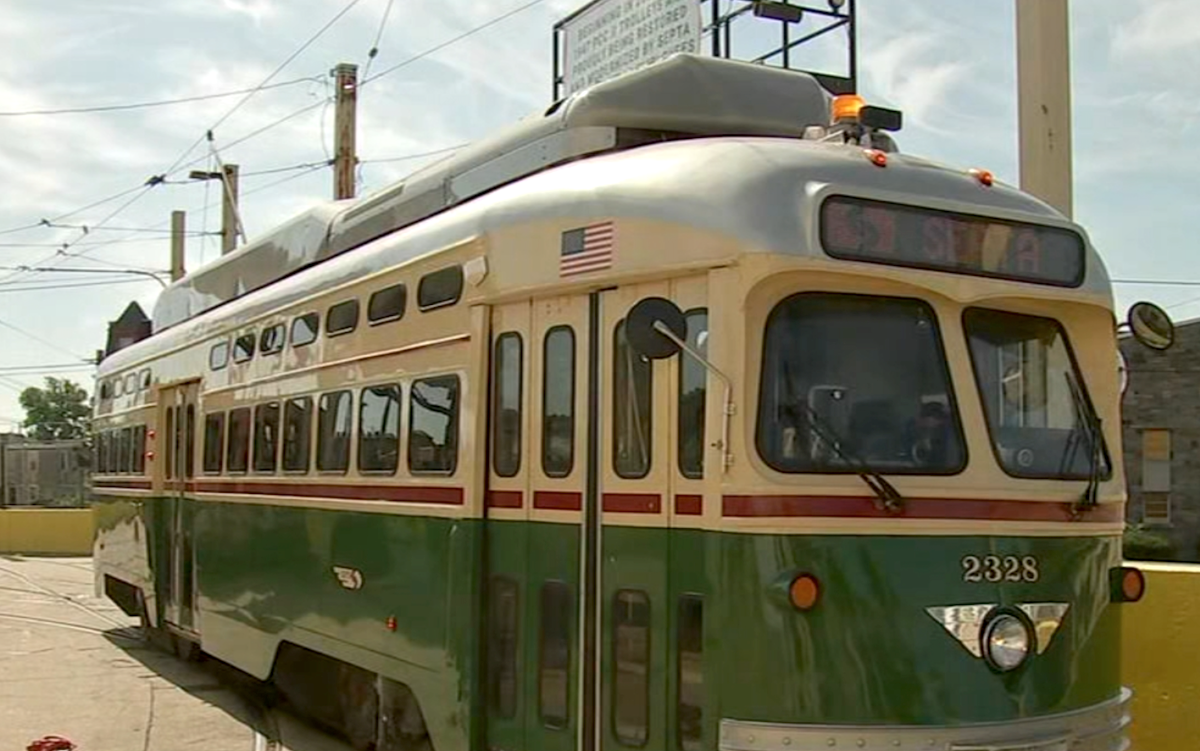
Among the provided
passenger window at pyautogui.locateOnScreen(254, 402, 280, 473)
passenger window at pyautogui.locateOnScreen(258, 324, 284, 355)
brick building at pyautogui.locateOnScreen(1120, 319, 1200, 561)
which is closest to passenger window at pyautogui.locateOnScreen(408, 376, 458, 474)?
passenger window at pyautogui.locateOnScreen(254, 402, 280, 473)

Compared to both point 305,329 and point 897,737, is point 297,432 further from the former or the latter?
point 897,737

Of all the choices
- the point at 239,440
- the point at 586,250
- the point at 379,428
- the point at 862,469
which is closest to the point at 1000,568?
the point at 862,469

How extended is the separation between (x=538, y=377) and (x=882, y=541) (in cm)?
163

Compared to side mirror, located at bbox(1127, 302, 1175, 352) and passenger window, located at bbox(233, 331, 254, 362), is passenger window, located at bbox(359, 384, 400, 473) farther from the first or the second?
side mirror, located at bbox(1127, 302, 1175, 352)

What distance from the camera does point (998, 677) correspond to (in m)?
5.09

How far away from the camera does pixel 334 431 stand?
783 cm

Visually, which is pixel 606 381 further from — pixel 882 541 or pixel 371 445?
pixel 371 445

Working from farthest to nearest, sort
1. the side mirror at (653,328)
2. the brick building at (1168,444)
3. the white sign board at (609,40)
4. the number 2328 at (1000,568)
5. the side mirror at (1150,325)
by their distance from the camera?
the brick building at (1168,444), the white sign board at (609,40), the side mirror at (1150,325), the number 2328 at (1000,568), the side mirror at (653,328)

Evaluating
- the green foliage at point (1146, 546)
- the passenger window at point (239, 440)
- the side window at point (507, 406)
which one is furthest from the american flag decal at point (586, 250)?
the green foliage at point (1146, 546)

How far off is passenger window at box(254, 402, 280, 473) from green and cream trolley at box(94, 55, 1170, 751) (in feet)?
5.93

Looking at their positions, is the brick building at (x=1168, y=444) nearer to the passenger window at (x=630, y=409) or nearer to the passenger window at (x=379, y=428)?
the passenger window at (x=379, y=428)

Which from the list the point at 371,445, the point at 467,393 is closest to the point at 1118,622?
the point at 467,393

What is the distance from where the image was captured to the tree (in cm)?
9738

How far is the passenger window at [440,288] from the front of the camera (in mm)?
6492
